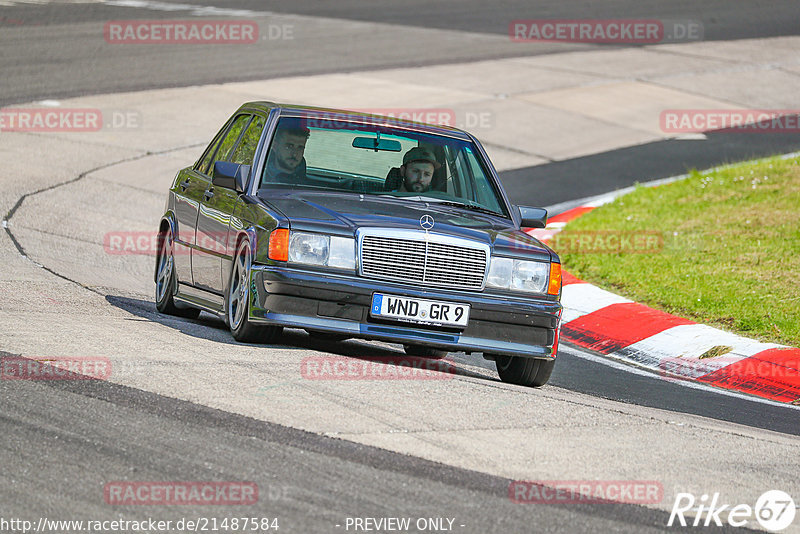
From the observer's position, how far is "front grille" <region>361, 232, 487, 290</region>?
24.7 ft

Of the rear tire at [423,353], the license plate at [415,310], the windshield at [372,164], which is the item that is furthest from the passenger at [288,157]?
the rear tire at [423,353]

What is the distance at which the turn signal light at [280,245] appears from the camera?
24.5ft

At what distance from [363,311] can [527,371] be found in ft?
4.08

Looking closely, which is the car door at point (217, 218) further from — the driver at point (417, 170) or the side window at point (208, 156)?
the driver at point (417, 170)

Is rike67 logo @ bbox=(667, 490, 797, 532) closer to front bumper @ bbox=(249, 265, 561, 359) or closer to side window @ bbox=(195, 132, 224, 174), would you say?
front bumper @ bbox=(249, 265, 561, 359)

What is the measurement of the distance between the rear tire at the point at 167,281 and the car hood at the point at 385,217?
5.04 ft

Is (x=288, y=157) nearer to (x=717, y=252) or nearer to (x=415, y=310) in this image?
(x=415, y=310)

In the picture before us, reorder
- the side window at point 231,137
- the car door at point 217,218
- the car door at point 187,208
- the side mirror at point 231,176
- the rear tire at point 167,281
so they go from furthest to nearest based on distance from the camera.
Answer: the rear tire at point 167,281 < the side window at point 231,137 < the car door at point 187,208 < the car door at point 217,218 < the side mirror at point 231,176

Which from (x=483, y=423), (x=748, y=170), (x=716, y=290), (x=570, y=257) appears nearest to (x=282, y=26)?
(x=748, y=170)

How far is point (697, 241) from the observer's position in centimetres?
1353

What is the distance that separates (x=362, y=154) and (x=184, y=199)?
1540mm

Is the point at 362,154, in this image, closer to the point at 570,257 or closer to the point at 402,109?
the point at 570,257

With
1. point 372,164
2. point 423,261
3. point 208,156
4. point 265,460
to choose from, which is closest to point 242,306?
point 423,261

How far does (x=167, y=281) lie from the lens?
9.50m
